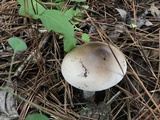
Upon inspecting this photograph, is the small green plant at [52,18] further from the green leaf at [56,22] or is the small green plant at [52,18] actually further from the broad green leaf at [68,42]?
the broad green leaf at [68,42]

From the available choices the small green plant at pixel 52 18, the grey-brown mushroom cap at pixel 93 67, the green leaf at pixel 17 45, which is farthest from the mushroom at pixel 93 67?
the green leaf at pixel 17 45

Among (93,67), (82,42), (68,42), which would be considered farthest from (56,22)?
(82,42)

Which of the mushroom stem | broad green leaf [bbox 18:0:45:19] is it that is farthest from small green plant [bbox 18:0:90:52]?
the mushroom stem

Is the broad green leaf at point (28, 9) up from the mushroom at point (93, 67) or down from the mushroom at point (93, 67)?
up

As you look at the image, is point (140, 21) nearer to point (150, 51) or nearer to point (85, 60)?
point (150, 51)

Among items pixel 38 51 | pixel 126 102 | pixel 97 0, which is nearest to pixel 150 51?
pixel 126 102

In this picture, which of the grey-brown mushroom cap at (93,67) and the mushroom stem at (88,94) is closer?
the grey-brown mushroom cap at (93,67)
